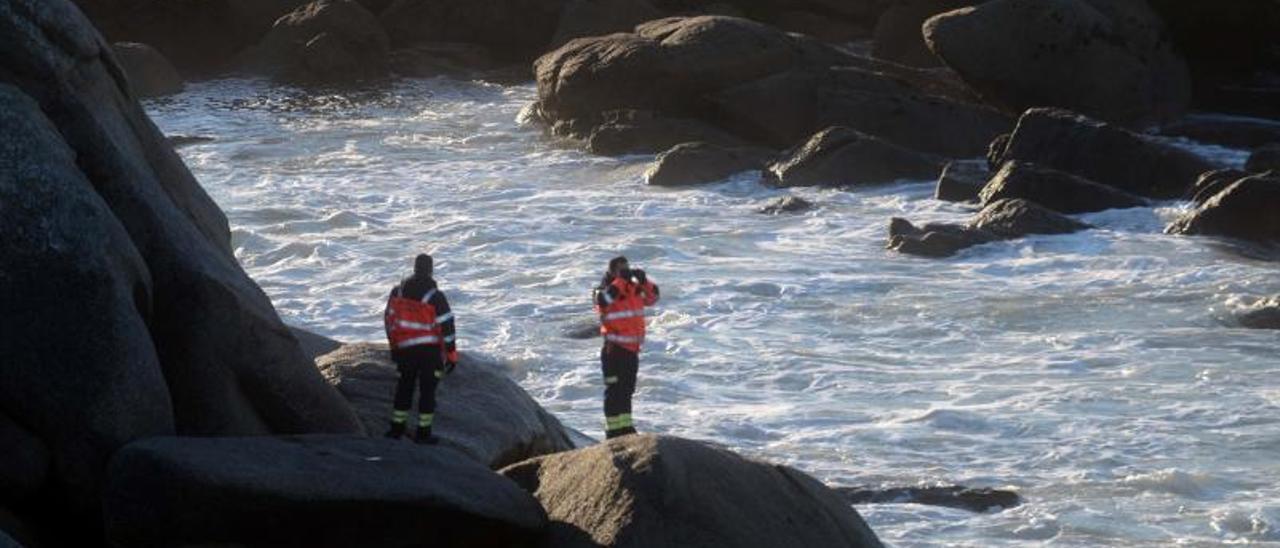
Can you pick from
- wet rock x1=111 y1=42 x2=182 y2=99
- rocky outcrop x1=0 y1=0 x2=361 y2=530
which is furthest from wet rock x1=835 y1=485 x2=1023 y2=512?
wet rock x1=111 y1=42 x2=182 y2=99

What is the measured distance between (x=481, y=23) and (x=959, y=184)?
677 inches

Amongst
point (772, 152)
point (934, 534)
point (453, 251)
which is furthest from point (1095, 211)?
point (934, 534)

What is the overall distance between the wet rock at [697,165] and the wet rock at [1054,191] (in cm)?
401

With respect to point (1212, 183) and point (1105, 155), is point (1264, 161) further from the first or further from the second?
point (1105, 155)

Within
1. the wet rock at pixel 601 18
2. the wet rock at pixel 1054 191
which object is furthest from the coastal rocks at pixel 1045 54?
the wet rock at pixel 601 18

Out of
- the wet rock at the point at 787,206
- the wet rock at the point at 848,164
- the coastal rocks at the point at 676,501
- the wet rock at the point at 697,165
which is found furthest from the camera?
the wet rock at the point at 697,165

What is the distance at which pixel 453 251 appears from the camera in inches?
961

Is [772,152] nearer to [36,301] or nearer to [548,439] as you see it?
[548,439]

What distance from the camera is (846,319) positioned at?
20188 mm

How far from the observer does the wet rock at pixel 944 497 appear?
1365cm

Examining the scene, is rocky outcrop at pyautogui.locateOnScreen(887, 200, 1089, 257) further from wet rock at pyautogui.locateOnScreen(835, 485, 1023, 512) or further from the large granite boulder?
the large granite boulder

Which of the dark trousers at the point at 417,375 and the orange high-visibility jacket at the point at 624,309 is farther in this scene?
the orange high-visibility jacket at the point at 624,309

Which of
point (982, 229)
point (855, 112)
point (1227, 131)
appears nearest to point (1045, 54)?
point (1227, 131)

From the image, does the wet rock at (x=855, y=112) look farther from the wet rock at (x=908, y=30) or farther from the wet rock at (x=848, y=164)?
the wet rock at (x=908, y=30)
